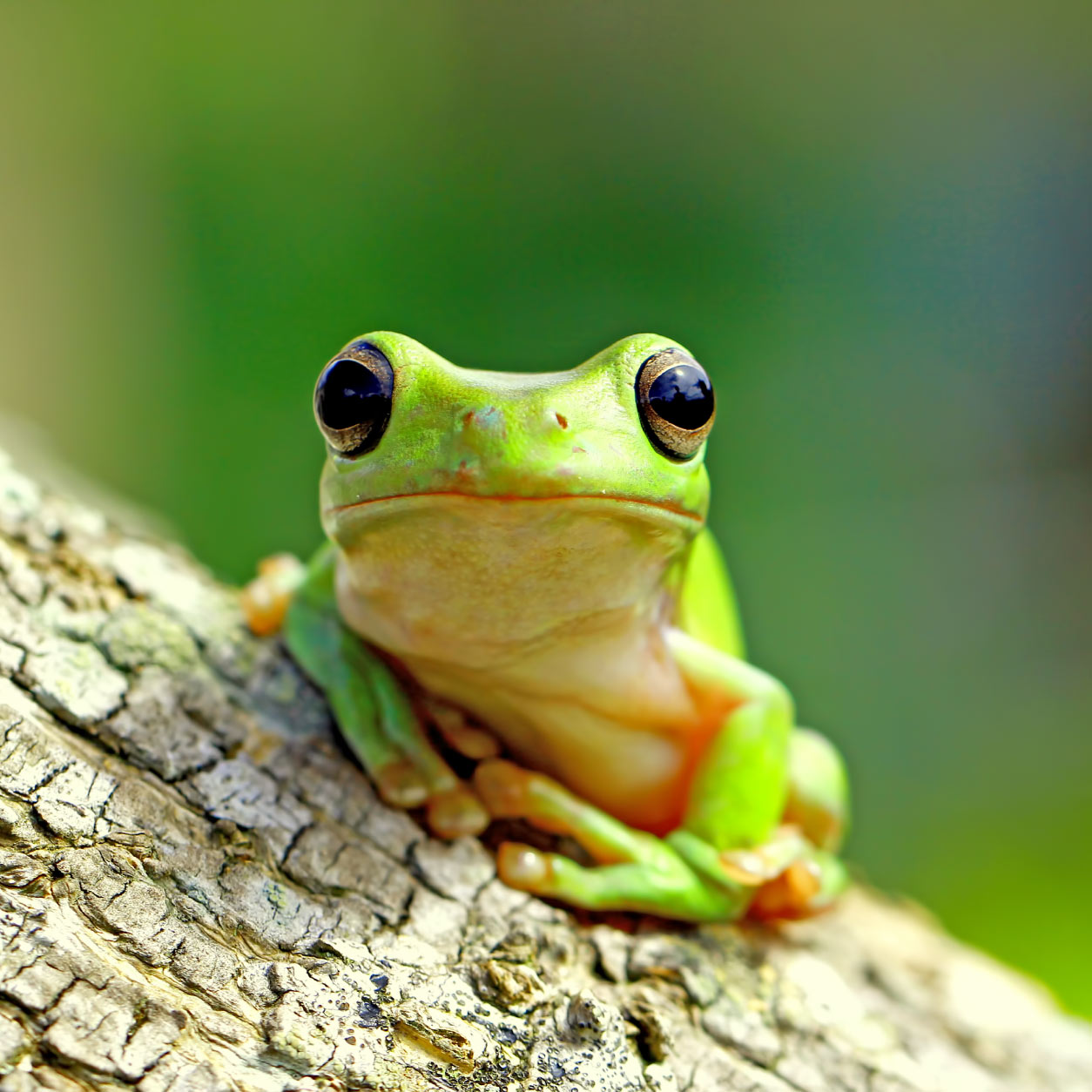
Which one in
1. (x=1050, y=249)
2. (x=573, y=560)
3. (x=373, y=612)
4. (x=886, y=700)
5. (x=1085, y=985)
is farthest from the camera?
(x=1050, y=249)

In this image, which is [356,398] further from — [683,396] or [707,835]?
[707,835]

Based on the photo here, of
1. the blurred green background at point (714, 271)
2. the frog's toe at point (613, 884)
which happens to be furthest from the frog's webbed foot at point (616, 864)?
the blurred green background at point (714, 271)

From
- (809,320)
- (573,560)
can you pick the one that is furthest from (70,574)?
(809,320)

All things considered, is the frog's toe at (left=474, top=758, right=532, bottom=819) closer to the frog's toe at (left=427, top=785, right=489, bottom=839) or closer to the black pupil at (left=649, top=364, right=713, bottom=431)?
the frog's toe at (left=427, top=785, right=489, bottom=839)

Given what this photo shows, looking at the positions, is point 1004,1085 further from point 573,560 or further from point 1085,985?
point 1085,985

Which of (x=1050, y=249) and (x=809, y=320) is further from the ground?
(x=1050, y=249)

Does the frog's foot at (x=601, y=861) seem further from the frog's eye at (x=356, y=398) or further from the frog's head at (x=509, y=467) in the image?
the frog's eye at (x=356, y=398)

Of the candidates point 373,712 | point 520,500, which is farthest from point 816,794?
point 520,500
